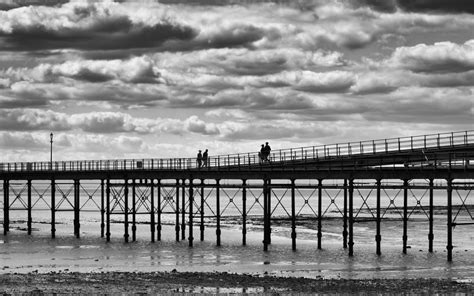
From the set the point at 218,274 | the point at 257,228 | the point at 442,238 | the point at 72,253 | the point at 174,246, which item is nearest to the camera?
the point at 218,274

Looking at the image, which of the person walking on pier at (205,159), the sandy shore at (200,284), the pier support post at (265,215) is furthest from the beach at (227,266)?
the person walking on pier at (205,159)

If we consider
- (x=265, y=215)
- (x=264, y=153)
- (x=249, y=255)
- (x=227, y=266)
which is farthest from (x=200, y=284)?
(x=264, y=153)

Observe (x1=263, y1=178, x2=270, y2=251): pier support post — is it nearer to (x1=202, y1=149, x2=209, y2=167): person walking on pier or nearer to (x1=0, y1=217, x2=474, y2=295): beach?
(x1=0, y1=217, x2=474, y2=295): beach

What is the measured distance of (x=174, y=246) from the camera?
6450 centimetres

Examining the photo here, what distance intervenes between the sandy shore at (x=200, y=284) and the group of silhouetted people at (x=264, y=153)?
21728mm

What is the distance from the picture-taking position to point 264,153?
218 ft

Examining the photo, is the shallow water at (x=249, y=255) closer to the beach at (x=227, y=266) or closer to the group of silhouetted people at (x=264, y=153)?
the beach at (x=227, y=266)

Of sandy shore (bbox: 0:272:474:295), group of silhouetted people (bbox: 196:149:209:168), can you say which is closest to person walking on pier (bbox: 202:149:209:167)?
group of silhouetted people (bbox: 196:149:209:168)

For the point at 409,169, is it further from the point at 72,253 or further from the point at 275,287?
the point at 72,253

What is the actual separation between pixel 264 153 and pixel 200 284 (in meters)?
26.0

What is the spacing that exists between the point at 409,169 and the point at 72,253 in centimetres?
2179

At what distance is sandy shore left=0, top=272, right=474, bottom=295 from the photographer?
128 feet

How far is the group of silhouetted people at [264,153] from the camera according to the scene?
A: 66.1 m

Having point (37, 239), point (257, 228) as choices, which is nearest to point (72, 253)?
point (37, 239)
